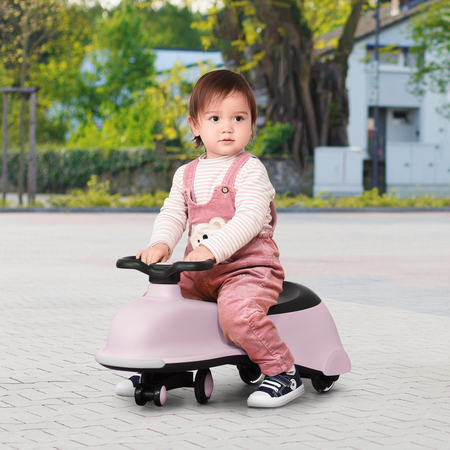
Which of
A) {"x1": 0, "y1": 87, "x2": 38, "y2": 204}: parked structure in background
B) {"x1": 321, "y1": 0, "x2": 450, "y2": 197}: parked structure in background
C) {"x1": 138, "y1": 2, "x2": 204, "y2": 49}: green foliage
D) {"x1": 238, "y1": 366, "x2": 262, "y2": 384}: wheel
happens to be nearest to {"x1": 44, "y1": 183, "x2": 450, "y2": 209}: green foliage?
{"x1": 0, "y1": 87, "x2": 38, "y2": 204}: parked structure in background

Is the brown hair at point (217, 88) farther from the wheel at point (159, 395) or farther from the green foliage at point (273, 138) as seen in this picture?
the green foliage at point (273, 138)

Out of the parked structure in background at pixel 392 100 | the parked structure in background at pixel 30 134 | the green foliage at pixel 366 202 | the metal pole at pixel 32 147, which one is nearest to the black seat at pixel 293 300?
the green foliage at pixel 366 202

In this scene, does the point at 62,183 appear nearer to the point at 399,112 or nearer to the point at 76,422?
the point at 399,112

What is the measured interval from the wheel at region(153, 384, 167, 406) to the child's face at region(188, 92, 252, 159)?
3.87ft

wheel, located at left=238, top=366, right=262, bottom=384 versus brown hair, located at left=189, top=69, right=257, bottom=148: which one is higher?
brown hair, located at left=189, top=69, right=257, bottom=148

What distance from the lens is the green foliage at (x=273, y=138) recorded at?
104ft

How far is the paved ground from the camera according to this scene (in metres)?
3.53

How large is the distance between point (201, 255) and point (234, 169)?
1.79ft

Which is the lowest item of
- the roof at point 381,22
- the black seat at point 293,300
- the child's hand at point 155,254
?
the black seat at point 293,300

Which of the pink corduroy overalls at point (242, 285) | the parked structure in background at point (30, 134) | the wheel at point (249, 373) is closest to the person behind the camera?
the pink corduroy overalls at point (242, 285)

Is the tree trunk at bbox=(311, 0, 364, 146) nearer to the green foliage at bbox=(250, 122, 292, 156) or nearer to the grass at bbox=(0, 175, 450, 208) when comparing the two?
the green foliage at bbox=(250, 122, 292, 156)

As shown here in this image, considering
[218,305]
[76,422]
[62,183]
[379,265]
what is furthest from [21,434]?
[62,183]

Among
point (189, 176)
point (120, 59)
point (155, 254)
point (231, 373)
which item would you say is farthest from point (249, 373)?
point (120, 59)

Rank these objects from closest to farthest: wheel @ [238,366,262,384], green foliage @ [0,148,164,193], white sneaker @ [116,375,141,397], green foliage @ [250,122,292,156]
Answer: white sneaker @ [116,375,141,397] → wheel @ [238,366,262,384] → green foliage @ [250,122,292,156] → green foliage @ [0,148,164,193]
